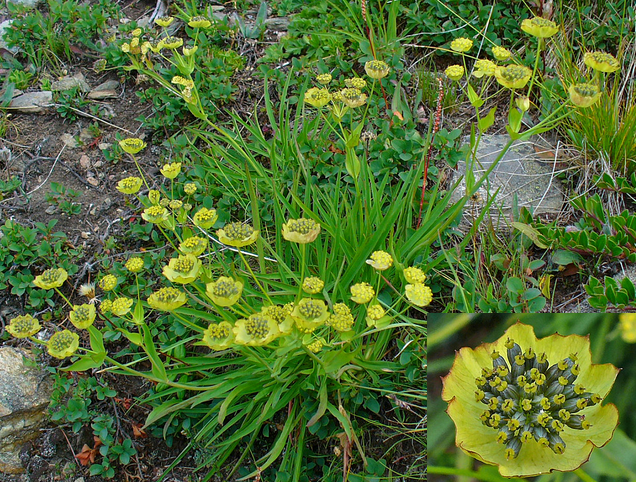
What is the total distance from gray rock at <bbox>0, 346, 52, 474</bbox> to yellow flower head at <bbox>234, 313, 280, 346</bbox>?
1.29 metres

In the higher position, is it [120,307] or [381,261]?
[381,261]

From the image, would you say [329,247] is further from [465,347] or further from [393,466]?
[465,347]

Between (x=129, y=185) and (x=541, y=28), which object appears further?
(x=129, y=185)

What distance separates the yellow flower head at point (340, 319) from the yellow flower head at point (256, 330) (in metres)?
0.19

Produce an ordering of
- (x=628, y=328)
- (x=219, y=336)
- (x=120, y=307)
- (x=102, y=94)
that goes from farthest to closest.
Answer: (x=102, y=94) → (x=120, y=307) → (x=219, y=336) → (x=628, y=328)

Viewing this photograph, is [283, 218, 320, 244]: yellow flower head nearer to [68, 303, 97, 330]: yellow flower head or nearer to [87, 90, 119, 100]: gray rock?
[68, 303, 97, 330]: yellow flower head

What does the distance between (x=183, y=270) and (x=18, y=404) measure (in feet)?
3.68

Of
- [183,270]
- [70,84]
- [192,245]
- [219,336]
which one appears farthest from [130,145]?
[70,84]

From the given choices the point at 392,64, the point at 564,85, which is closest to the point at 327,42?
the point at 392,64

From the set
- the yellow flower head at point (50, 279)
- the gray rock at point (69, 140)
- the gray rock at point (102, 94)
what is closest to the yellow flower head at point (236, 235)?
the yellow flower head at point (50, 279)

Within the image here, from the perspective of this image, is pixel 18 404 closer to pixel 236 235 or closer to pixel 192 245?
pixel 192 245

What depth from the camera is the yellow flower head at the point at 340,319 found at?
1524mm

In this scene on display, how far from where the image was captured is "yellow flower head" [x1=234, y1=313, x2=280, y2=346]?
1.40m

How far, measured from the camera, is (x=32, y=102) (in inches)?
124
